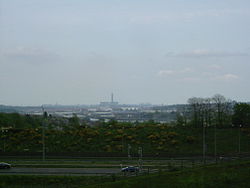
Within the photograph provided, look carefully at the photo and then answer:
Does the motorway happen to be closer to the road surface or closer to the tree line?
the road surface

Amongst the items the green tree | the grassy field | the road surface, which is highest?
the green tree

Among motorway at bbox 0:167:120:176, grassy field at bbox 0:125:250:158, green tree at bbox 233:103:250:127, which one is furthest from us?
green tree at bbox 233:103:250:127

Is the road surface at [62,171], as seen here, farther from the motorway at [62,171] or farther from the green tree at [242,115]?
the green tree at [242,115]

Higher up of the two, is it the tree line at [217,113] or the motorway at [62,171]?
the tree line at [217,113]

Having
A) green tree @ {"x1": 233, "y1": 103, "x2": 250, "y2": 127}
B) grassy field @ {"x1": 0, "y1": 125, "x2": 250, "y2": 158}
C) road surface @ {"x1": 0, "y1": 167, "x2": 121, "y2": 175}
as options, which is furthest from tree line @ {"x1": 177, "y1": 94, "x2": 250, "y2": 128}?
road surface @ {"x1": 0, "y1": 167, "x2": 121, "y2": 175}

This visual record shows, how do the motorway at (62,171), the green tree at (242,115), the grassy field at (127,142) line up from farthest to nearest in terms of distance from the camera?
the green tree at (242,115)
the grassy field at (127,142)
the motorway at (62,171)

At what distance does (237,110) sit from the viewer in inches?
2372

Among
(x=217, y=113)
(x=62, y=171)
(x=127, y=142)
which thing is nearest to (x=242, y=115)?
(x=217, y=113)

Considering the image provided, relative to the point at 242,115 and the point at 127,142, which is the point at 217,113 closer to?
the point at 242,115

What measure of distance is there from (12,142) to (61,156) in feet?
32.7

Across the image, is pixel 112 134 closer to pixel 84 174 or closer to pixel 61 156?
pixel 61 156

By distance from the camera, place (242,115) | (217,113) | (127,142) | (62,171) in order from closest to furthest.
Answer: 1. (62,171)
2. (127,142)
3. (242,115)
4. (217,113)

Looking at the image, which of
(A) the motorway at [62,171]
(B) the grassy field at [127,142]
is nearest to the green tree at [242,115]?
(B) the grassy field at [127,142]

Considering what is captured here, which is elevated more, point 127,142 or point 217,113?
point 217,113
